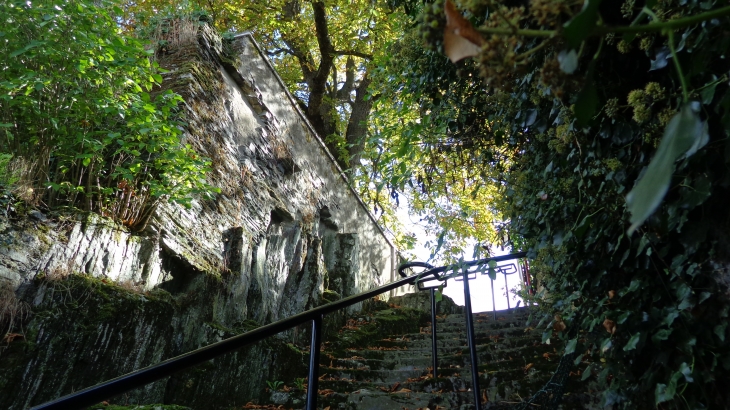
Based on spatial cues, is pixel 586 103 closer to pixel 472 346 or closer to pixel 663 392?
pixel 663 392

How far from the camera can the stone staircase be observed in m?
3.43

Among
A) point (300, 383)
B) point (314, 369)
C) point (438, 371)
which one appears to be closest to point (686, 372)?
point (314, 369)

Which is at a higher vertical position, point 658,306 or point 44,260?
point 44,260

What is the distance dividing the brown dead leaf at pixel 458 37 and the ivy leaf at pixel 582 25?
12 cm

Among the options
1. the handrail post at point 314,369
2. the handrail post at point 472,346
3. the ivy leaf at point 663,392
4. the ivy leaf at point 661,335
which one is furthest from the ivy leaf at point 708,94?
the handrail post at point 314,369

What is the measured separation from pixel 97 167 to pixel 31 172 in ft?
1.59

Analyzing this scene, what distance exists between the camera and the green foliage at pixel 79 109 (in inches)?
136

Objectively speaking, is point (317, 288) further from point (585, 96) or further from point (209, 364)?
point (585, 96)

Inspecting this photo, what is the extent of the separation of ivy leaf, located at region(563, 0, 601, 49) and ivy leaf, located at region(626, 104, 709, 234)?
0.14 m

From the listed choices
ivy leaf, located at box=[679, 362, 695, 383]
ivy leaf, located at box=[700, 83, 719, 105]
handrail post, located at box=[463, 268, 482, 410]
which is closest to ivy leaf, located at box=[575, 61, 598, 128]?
ivy leaf, located at box=[700, 83, 719, 105]

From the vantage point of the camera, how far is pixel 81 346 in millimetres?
3119

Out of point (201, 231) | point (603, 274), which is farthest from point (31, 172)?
point (603, 274)

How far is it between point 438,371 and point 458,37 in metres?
3.81

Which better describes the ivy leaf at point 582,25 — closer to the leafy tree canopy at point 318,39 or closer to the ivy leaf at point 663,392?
the ivy leaf at point 663,392
